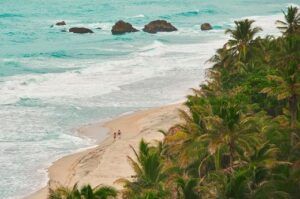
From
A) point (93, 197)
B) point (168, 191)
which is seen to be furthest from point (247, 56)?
point (93, 197)

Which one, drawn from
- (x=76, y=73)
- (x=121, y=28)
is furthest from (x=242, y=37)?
(x=121, y=28)

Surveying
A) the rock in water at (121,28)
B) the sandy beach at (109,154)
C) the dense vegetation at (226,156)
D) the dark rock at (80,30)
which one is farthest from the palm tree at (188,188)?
the dark rock at (80,30)

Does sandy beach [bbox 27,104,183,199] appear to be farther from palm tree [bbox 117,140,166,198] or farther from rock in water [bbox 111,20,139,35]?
rock in water [bbox 111,20,139,35]

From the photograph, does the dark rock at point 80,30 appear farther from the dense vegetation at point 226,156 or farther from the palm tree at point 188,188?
the palm tree at point 188,188

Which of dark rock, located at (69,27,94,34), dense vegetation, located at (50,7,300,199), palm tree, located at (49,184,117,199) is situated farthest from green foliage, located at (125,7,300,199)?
dark rock, located at (69,27,94,34)

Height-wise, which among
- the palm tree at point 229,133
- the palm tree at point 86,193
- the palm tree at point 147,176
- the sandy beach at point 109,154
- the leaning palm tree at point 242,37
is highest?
the leaning palm tree at point 242,37

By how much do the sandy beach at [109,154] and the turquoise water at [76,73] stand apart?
3.96 ft

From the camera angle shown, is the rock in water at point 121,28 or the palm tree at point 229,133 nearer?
the palm tree at point 229,133

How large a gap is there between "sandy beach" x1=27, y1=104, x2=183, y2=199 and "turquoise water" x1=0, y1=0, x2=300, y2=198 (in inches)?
47.5

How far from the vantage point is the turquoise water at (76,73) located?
4544 cm

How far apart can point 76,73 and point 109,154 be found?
35848mm

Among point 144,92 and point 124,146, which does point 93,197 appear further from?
point 144,92

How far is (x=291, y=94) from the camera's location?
29.2 meters

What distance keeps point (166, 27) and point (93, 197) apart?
101 meters
